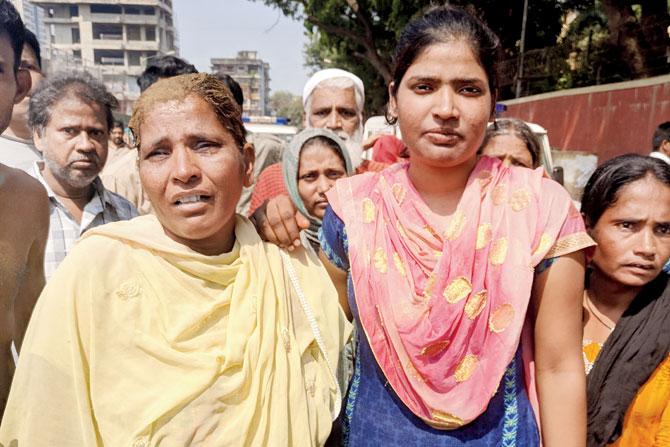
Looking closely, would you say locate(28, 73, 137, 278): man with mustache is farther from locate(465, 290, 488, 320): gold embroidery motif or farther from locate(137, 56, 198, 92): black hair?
locate(465, 290, 488, 320): gold embroidery motif

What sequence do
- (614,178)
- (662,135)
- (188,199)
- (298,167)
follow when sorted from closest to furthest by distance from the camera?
(188,199), (614,178), (298,167), (662,135)

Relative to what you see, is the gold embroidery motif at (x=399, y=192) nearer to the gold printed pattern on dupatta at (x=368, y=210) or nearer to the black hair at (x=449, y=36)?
the gold printed pattern on dupatta at (x=368, y=210)

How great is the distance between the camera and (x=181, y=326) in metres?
1.29

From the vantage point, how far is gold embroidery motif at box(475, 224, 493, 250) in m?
1.38

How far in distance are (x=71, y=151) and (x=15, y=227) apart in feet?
2.84

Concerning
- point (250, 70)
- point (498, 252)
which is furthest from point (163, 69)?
point (250, 70)

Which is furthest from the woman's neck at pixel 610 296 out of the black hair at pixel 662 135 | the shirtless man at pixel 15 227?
the black hair at pixel 662 135

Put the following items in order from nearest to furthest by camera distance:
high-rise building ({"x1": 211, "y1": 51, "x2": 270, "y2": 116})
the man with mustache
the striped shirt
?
the striped shirt → the man with mustache → high-rise building ({"x1": 211, "y1": 51, "x2": 270, "y2": 116})

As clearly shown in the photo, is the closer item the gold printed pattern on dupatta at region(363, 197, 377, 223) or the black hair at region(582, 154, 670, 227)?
the gold printed pattern on dupatta at region(363, 197, 377, 223)

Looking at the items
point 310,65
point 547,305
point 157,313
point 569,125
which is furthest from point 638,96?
point 310,65

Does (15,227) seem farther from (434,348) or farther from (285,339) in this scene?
(434,348)

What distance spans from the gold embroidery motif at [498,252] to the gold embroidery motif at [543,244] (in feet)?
0.26

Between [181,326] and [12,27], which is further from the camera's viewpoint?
[12,27]

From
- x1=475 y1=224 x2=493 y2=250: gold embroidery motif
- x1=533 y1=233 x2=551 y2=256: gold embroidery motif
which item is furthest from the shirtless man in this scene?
x1=533 y1=233 x2=551 y2=256: gold embroidery motif
